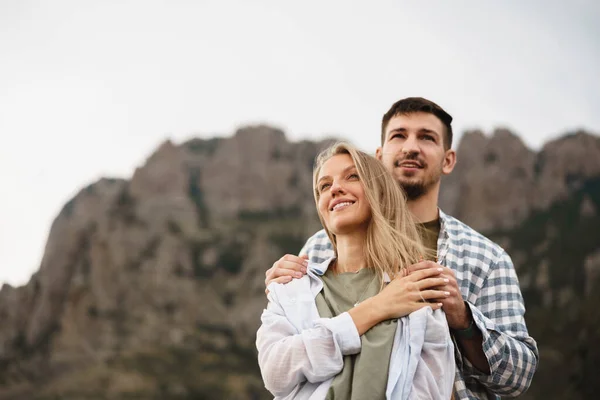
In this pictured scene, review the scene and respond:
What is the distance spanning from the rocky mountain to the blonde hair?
59777mm

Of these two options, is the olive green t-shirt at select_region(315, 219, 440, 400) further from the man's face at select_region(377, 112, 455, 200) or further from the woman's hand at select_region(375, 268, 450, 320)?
the man's face at select_region(377, 112, 455, 200)

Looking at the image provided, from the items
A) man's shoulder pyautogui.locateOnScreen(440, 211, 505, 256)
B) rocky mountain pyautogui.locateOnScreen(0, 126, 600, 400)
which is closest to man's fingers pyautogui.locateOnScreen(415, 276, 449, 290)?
man's shoulder pyautogui.locateOnScreen(440, 211, 505, 256)

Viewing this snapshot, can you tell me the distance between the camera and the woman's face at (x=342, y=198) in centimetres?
391

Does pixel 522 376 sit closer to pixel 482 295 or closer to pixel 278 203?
pixel 482 295

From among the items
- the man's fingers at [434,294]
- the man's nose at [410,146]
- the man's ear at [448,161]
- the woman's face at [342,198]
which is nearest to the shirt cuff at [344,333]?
the man's fingers at [434,294]

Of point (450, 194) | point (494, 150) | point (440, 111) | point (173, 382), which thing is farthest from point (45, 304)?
point (440, 111)

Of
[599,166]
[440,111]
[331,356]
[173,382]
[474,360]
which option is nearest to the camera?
[331,356]

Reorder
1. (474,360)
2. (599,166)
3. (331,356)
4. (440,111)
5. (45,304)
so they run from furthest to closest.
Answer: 1. (599,166)
2. (45,304)
3. (440,111)
4. (474,360)
5. (331,356)

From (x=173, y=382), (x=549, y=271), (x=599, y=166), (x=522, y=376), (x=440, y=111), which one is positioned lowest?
(x=173, y=382)

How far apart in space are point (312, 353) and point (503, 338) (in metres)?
1.48

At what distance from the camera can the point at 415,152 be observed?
528 cm

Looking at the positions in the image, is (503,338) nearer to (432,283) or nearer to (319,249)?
(432,283)

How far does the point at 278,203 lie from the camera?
12431 centimetres

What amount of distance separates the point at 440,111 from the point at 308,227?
368 ft
